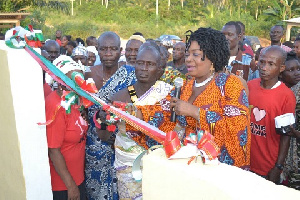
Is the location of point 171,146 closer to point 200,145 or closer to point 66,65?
point 200,145

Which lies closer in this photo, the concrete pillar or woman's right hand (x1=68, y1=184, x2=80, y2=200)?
the concrete pillar

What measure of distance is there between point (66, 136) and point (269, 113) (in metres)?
1.69

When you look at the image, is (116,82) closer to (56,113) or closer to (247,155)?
(56,113)

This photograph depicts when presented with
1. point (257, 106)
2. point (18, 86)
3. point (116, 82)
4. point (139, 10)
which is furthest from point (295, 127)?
point (139, 10)

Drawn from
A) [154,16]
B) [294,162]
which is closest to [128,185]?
[294,162]

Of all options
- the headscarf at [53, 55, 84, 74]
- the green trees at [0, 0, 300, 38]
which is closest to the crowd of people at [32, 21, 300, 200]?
the headscarf at [53, 55, 84, 74]

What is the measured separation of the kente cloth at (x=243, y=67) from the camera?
179 inches

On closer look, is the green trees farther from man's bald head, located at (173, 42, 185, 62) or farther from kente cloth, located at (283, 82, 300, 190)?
kente cloth, located at (283, 82, 300, 190)

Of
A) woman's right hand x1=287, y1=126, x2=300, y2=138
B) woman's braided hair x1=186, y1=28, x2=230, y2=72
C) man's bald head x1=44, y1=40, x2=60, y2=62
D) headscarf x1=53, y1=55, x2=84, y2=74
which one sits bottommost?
woman's right hand x1=287, y1=126, x2=300, y2=138

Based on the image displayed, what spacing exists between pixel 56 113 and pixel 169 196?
1242 mm

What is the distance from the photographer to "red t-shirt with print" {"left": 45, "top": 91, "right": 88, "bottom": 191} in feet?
8.49

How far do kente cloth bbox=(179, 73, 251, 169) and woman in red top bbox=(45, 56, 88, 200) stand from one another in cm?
92

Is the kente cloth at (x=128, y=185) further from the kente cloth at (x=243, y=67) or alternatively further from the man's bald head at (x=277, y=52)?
the kente cloth at (x=243, y=67)

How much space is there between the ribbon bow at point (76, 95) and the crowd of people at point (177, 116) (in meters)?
0.09
